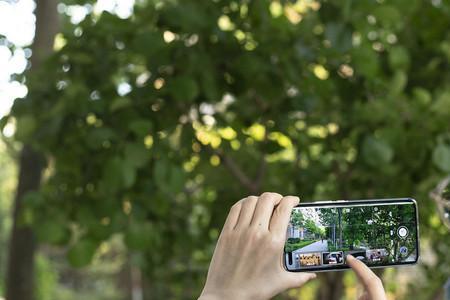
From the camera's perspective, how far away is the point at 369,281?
71 centimetres

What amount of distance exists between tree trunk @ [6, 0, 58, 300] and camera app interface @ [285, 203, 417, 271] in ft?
Answer: 6.13

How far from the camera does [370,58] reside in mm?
1706

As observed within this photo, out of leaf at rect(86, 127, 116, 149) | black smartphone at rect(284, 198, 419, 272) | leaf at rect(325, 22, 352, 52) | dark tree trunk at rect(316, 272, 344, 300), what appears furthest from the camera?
dark tree trunk at rect(316, 272, 344, 300)

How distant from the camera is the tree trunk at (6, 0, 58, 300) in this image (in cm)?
254

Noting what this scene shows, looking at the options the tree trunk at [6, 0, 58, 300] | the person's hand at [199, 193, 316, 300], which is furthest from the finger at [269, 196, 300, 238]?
the tree trunk at [6, 0, 58, 300]

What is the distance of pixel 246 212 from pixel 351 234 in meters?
0.16

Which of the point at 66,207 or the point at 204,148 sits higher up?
the point at 204,148

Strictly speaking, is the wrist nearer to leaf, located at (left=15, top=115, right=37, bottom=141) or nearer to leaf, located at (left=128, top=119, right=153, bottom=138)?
leaf, located at (left=128, top=119, right=153, bottom=138)

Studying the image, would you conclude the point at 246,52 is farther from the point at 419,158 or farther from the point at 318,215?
the point at 318,215

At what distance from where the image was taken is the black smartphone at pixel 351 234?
2.60 ft

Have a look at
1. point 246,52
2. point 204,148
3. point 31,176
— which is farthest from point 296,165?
point 31,176

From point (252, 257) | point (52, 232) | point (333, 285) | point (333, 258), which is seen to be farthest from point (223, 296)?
point (333, 285)

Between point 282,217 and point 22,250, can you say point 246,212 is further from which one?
point 22,250

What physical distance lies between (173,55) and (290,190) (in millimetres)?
623
